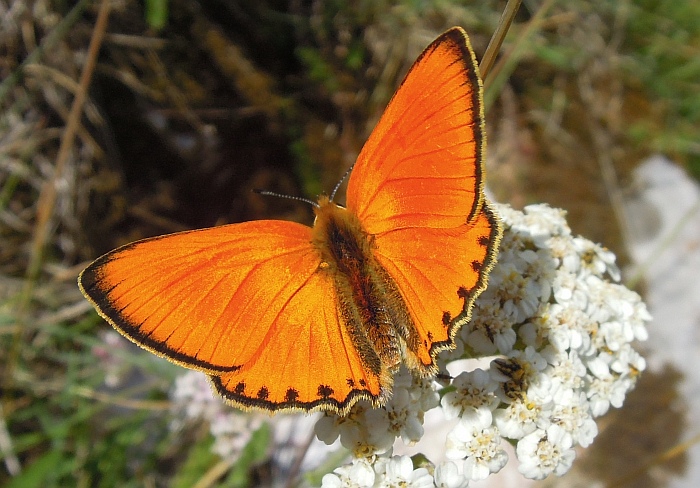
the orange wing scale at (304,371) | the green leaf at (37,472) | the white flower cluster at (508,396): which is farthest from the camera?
the green leaf at (37,472)

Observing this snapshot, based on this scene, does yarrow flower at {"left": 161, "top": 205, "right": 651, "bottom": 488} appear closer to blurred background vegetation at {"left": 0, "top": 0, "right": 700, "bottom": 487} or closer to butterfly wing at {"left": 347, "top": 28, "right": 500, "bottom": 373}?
butterfly wing at {"left": 347, "top": 28, "right": 500, "bottom": 373}

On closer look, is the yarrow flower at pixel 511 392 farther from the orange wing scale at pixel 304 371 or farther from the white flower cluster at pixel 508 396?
the orange wing scale at pixel 304 371

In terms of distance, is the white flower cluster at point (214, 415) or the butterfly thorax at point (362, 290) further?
the white flower cluster at point (214, 415)

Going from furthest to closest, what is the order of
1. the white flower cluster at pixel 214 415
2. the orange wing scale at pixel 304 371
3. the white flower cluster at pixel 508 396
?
the white flower cluster at pixel 214 415, the white flower cluster at pixel 508 396, the orange wing scale at pixel 304 371

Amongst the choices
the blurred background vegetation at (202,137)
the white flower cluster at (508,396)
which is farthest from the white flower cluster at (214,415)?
the white flower cluster at (508,396)

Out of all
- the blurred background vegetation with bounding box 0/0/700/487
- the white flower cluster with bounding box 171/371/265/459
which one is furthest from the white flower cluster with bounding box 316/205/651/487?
the white flower cluster with bounding box 171/371/265/459

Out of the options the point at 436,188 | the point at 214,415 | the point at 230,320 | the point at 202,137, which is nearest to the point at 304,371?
the point at 230,320

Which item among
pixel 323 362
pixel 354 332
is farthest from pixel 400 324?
pixel 323 362

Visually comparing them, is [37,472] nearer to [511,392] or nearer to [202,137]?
[202,137]

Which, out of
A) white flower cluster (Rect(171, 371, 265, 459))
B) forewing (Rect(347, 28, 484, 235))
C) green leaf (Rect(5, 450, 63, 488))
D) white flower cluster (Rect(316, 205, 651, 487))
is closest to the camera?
forewing (Rect(347, 28, 484, 235))
